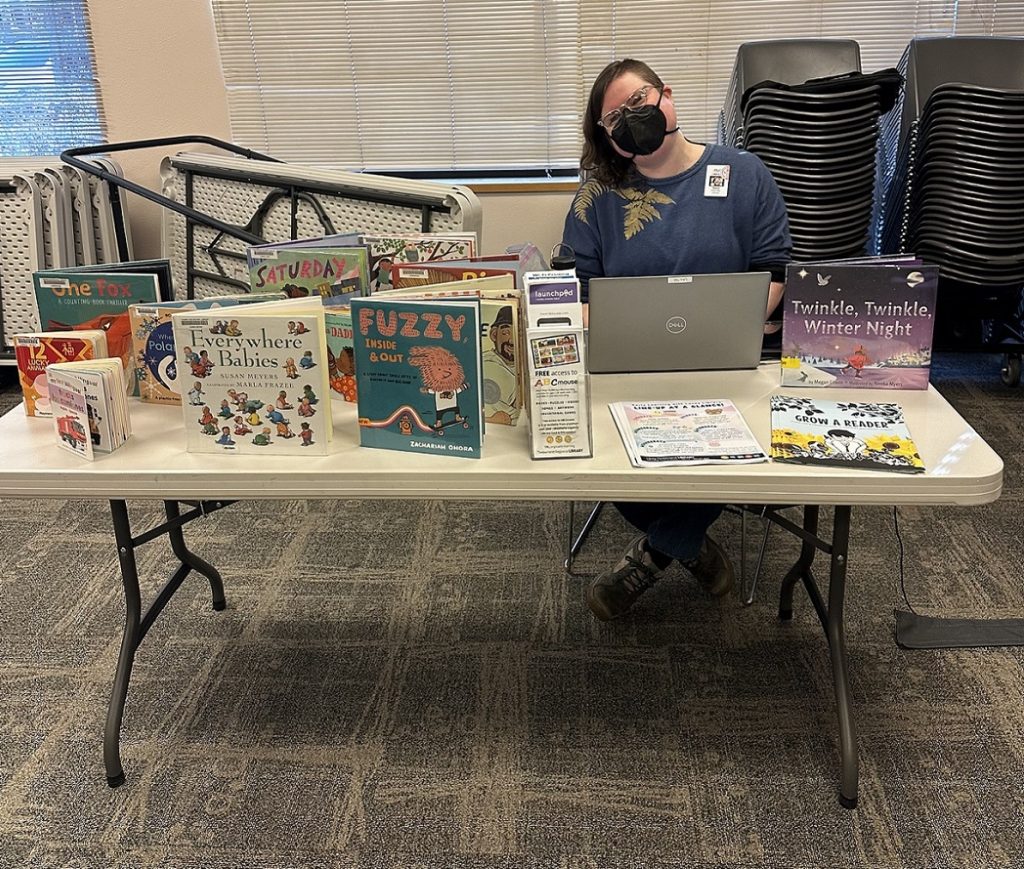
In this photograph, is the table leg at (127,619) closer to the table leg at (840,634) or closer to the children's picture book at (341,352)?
the children's picture book at (341,352)

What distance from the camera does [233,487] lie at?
1419 mm

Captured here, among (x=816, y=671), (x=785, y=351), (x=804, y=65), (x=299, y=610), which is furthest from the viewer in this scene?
(x=804, y=65)

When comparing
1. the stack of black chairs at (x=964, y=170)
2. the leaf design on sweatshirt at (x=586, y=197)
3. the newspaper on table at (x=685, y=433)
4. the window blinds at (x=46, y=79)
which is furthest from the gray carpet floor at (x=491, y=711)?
the window blinds at (x=46, y=79)

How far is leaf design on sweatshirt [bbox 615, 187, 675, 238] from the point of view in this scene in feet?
6.91

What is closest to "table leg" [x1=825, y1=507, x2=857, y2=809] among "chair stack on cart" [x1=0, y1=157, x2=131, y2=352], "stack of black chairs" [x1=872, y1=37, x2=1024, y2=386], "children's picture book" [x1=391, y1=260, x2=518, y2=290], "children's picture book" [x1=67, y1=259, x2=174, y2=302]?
"children's picture book" [x1=391, y1=260, x2=518, y2=290]

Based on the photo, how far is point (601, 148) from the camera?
6.91 ft

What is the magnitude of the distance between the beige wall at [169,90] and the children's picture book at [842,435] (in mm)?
2320

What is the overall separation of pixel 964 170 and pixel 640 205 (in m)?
1.63

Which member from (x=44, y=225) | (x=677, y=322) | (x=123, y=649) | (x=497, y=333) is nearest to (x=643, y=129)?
(x=677, y=322)

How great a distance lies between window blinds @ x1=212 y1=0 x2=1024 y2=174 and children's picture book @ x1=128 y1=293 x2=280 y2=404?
2.31m

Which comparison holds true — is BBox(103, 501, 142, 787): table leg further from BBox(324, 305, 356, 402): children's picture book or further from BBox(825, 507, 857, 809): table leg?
BBox(825, 507, 857, 809): table leg

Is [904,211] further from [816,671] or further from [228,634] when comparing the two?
[228,634]

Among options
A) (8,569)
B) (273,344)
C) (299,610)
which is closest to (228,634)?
(299,610)

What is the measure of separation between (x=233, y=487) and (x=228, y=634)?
2.91ft
